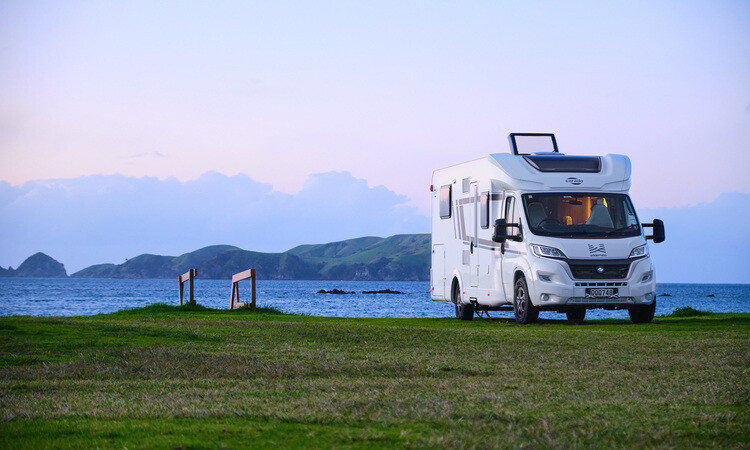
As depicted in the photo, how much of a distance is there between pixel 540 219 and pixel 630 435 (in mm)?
14395

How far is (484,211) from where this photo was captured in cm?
2177

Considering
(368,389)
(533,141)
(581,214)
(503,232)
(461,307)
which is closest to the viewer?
(368,389)

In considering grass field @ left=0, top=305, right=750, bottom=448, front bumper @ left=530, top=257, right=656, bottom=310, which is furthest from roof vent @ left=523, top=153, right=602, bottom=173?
grass field @ left=0, top=305, right=750, bottom=448

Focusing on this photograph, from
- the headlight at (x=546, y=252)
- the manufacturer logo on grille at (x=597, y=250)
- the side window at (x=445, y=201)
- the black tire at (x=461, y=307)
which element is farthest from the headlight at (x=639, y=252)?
the side window at (x=445, y=201)

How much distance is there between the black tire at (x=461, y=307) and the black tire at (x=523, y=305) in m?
2.75

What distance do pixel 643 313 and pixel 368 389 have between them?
14651mm

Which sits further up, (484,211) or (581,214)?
(484,211)

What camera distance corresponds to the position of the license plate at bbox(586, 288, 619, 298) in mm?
20031

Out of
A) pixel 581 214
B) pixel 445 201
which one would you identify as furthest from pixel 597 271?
pixel 445 201

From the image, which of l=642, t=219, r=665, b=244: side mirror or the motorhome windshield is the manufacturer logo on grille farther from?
l=642, t=219, r=665, b=244: side mirror

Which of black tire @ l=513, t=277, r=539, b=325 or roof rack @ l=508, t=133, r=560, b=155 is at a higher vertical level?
roof rack @ l=508, t=133, r=560, b=155

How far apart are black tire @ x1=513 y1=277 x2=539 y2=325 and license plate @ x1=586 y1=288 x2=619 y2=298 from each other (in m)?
1.33

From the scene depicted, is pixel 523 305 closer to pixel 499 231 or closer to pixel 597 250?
pixel 499 231

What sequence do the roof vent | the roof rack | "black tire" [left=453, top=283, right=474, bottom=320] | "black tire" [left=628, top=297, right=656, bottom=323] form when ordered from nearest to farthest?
the roof vent, "black tire" [left=628, top=297, right=656, bottom=323], the roof rack, "black tire" [left=453, top=283, right=474, bottom=320]
